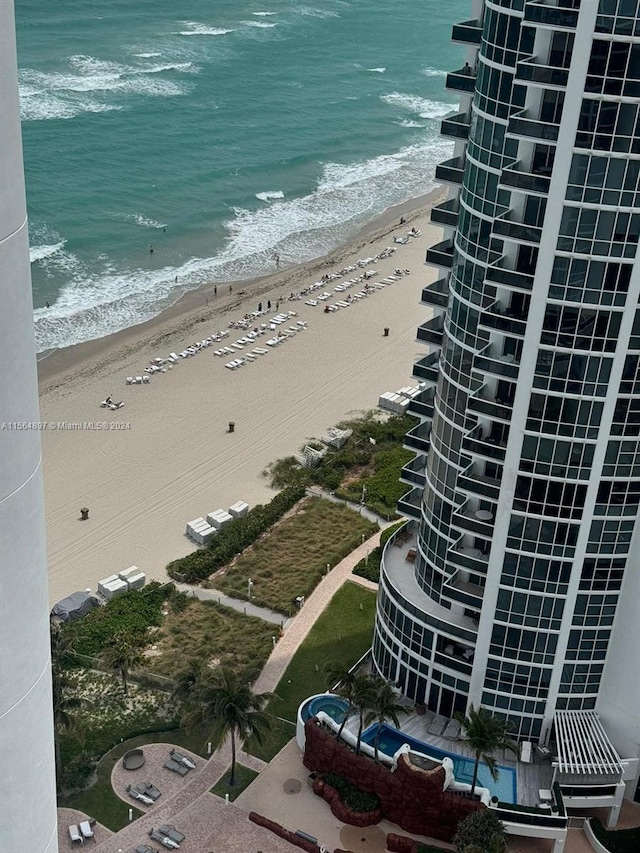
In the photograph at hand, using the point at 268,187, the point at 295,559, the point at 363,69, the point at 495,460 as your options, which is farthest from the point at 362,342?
the point at 363,69

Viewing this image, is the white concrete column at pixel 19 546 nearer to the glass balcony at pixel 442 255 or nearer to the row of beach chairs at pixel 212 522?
the glass balcony at pixel 442 255

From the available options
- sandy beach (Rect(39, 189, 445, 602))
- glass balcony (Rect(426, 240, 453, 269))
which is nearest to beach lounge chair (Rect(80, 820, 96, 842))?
sandy beach (Rect(39, 189, 445, 602))

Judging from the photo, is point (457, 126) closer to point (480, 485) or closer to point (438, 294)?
point (438, 294)

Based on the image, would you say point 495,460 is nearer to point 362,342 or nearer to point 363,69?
point 362,342

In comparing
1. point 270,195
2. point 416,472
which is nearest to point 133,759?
point 416,472

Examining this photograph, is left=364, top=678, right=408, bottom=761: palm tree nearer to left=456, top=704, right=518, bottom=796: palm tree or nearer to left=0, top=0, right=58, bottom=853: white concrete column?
left=456, top=704, right=518, bottom=796: palm tree

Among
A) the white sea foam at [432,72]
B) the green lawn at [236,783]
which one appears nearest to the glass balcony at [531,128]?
the green lawn at [236,783]
